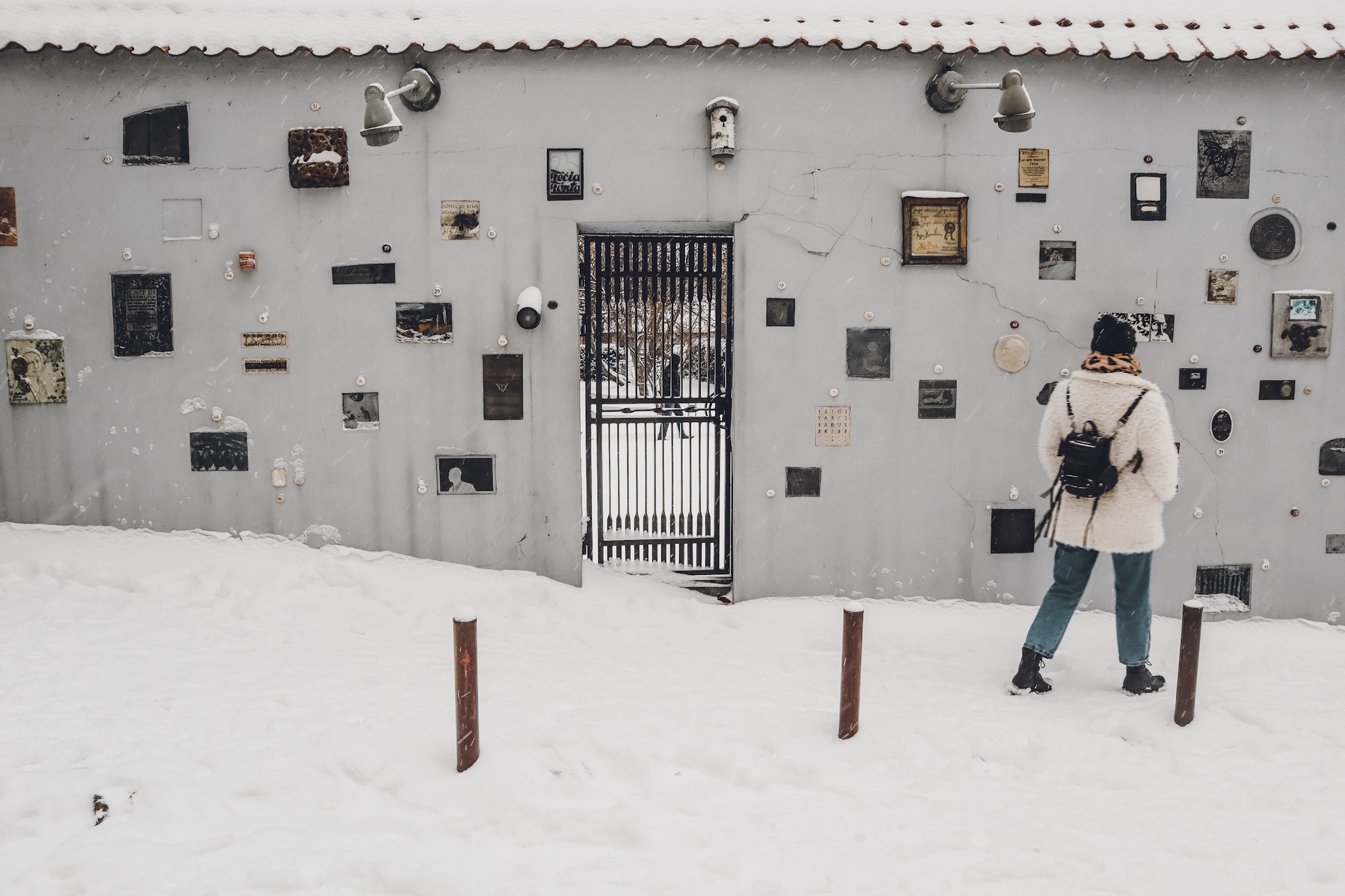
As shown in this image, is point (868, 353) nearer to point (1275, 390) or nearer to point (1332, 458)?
point (1275, 390)

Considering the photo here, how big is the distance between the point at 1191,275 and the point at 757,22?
343 cm

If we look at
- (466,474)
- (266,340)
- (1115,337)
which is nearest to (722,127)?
(1115,337)

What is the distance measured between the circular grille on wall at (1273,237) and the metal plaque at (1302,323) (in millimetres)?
279

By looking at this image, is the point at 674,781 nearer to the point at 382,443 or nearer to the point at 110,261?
the point at 382,443

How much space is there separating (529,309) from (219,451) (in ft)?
7.91

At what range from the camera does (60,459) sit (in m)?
5.38

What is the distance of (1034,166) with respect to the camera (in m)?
5.29

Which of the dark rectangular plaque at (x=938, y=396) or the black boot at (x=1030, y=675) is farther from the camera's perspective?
the dark rectangular plaque at (x=938, y=396)

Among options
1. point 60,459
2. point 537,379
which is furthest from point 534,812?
point 60,459

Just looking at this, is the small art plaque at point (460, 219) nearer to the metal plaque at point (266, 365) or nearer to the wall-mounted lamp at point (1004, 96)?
the metal plaque at point (266, 365)

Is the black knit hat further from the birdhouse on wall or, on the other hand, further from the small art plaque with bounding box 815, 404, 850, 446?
the birdhouse on wall

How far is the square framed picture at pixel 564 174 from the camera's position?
5.21m

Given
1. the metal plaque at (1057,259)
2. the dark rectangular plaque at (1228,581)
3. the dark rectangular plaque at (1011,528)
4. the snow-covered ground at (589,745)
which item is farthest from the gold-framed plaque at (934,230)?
the dark rectangular plaque at (1228,581)

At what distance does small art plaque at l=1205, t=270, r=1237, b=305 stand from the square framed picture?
4345 mm
